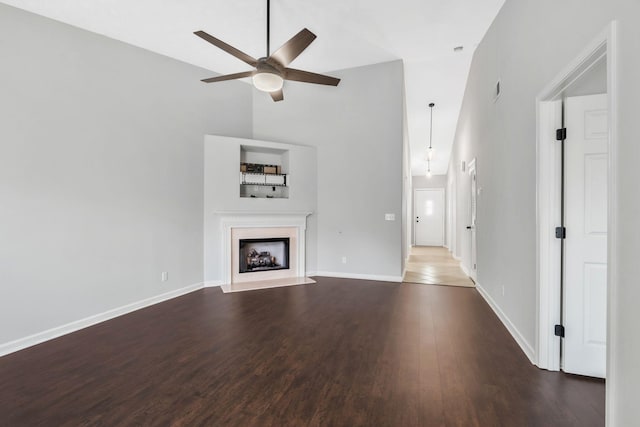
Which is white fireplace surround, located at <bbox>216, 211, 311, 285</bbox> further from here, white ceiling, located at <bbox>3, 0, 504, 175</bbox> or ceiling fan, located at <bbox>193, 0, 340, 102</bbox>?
white ceiling, located at <bbox>3, 0, 504, 175</bbox>

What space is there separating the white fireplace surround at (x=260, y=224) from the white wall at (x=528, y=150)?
285 cm

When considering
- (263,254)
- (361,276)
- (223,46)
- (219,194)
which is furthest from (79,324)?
(361,276)

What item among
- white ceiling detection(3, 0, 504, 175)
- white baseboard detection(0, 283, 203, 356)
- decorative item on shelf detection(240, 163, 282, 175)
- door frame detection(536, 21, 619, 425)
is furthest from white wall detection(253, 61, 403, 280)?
door frame detection(536, 21, 619, 425)

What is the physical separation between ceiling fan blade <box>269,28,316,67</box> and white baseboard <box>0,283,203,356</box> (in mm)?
3339

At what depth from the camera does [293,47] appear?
2836 mm

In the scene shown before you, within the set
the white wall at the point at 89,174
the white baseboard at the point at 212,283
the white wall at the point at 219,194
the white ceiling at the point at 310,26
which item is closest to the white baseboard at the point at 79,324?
the white wall at the point at 89,174

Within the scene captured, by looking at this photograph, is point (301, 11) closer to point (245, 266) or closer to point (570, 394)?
point (245, 266)

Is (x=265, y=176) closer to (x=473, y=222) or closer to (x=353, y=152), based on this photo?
(x=353, y=152)

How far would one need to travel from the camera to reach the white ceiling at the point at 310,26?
10.6ft

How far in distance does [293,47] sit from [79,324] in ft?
11.8

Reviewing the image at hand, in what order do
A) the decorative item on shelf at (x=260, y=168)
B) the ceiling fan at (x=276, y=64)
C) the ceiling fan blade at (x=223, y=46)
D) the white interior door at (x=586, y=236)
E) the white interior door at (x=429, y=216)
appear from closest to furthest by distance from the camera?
the white interior door at (x=586, y=236), the ceiling fan blade at (x=223, y=46), the ceiling fan at (x=276, y=64), the decorative item on shelf at (x=260, y=168), the white interior door at (x=429, y=216)

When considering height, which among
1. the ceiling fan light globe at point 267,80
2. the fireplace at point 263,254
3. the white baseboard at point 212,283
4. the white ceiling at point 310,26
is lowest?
the white baseboard at point 212,283

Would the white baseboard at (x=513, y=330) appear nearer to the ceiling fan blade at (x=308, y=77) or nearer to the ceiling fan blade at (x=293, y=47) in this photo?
the ceiling fan blade at (x=308, y=77)

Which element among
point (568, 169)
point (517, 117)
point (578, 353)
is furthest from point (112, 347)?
point (517, 117)
